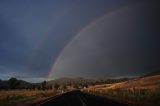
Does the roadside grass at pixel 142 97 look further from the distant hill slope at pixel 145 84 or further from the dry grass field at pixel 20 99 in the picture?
the distant hill slope at pixel 145 84

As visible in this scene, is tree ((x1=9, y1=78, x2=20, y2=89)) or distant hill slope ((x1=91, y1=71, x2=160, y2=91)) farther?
tree ((x1=9, y1=78, x2=20, y2=89))

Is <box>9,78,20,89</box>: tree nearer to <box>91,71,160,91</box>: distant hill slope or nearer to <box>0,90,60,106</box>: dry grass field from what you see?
<box>91,71,160,91</box>: distant hill slope

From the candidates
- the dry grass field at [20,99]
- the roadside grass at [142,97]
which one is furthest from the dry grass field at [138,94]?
the dry grass field at [20,99]

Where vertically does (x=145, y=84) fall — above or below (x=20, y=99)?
above

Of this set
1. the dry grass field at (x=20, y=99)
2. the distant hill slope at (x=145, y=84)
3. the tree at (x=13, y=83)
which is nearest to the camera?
the dry grass field at (x=20, y=99)

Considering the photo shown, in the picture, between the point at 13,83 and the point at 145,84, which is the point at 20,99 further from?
the point at 13,83

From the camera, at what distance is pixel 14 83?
175 meters

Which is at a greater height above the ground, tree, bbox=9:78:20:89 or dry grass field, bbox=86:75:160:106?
tree, bbox=9:78:20:89

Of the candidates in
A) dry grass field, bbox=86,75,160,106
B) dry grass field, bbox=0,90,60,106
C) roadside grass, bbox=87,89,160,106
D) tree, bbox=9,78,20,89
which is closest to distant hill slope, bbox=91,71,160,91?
dry grass field, bbox=86,75,160,106

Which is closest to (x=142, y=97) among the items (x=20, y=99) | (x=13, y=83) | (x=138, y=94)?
(x=138, y=94)

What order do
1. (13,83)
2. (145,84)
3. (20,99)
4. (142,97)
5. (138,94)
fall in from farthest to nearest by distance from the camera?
1. (13,83)
2. (145,84)
3. (20,99)
4. (138,94)
5. (142,97)

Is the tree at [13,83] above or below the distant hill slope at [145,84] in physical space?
above

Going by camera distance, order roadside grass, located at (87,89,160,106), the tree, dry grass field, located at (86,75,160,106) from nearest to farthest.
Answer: roadside grass, located at (87,89,160,106), dry grass field, located at (86,75,160,106), the tree

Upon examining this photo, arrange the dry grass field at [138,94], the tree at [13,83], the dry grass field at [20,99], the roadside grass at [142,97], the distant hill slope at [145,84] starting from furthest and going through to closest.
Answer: the tree at [13,83] < the distant hill slope at [145,84] < the dry grass field at [20,99] < the dry grass field at [138,94] < the roadside grass at [142,97]
